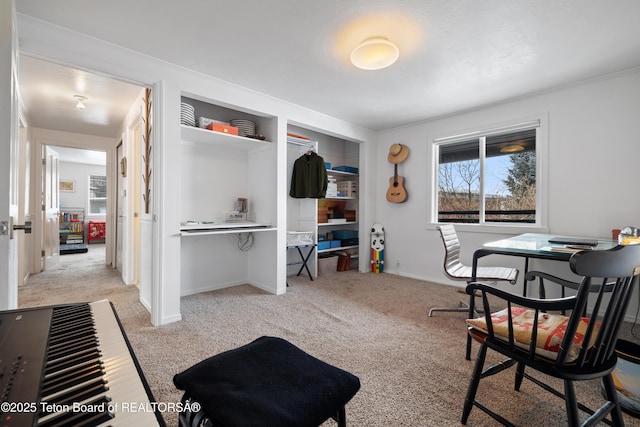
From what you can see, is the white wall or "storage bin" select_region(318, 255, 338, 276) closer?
the white wall

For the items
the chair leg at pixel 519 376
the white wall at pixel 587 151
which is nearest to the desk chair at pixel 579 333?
the chair leg at pixel 519 376

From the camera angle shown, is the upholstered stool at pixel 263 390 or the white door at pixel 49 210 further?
the white door at pixel 49 210

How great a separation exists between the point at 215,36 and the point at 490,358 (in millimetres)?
2991

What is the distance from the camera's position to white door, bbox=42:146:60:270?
4.43 m

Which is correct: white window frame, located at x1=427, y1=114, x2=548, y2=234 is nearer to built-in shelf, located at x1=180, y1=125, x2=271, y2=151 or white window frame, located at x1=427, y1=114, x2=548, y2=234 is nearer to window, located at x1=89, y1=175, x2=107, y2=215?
built-in shelf, located at x1=180, y1=125, x2=271, y2=151

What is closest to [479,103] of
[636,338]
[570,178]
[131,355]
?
[570,178]

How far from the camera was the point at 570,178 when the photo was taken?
289cm

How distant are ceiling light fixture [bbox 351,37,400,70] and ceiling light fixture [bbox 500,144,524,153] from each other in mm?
2182

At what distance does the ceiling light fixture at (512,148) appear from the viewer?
3.35 metres

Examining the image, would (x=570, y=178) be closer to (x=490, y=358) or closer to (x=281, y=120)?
(x=490, y=358)

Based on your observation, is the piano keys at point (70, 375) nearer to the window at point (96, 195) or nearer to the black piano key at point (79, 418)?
the black piano key at point (79, 418)

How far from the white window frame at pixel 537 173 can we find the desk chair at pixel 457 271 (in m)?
0.74

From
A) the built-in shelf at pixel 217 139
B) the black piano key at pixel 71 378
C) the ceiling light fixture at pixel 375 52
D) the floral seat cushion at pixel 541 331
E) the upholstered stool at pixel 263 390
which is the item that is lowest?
the upholstered stool at pixel 263 390

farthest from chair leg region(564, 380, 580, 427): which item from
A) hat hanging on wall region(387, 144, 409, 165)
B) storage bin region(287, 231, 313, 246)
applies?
hat hanging on wall region(387, 144, 409, 165)
